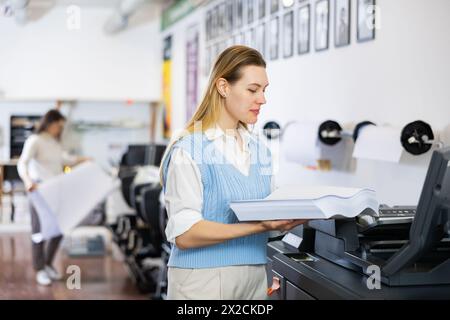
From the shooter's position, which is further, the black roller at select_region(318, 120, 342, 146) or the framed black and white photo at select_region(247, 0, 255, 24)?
the framed black and white photo at select_region(247, 0, 255, 24)

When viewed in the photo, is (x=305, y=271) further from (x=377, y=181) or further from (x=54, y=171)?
(x=54, y=171)

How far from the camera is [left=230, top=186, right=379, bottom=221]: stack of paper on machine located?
5.86 feet

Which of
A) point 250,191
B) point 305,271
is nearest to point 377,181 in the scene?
point 305,271

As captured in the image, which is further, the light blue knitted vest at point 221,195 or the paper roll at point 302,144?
the paper roll at point 302,144

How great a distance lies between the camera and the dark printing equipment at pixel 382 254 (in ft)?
6.16

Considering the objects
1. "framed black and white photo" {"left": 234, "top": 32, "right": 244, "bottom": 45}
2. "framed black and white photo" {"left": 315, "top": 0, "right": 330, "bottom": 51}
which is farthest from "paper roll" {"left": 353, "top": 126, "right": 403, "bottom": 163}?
"framed black and white photo" {"left": 234, "top": 32, "right": 244, "bottom": 45}

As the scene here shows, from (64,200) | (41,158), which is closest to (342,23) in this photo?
(64,200)

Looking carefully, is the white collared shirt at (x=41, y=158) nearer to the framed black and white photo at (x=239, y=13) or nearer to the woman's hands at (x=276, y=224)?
the framed black and white photo at (x=239, y=13)

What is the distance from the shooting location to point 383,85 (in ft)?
10.6

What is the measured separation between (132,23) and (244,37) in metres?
5.67

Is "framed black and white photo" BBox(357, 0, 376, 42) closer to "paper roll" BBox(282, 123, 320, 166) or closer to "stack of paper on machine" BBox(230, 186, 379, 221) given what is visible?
"paper roll" BBox(282, 123, 320, 166)

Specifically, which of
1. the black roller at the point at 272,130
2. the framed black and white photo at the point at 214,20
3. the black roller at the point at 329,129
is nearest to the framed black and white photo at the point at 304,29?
the black roller at the point at 272,130

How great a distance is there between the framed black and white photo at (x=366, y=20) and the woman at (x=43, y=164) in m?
3.51

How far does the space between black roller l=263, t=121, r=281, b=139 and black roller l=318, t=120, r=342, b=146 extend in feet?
1.28
